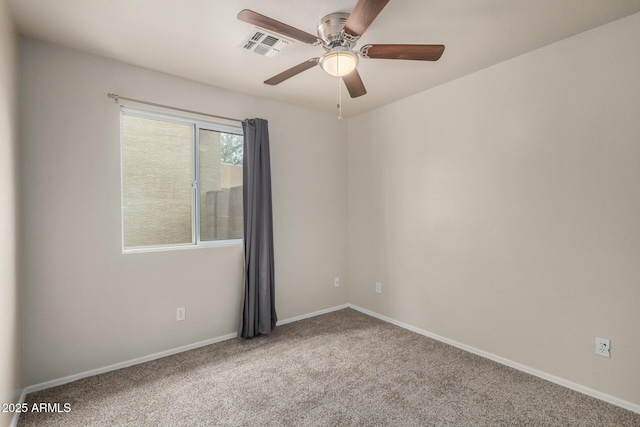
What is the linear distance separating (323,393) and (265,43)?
2435 mm

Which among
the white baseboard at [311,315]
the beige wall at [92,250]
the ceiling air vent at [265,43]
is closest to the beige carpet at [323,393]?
the beige wall at [92,250]

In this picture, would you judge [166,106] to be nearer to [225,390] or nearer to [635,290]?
[225,390]

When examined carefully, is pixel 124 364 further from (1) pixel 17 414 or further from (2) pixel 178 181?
(2) pixel 178 181

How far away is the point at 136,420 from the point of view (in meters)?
1.89

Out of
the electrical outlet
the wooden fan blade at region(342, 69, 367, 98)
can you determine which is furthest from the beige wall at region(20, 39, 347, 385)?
the electrical outlet

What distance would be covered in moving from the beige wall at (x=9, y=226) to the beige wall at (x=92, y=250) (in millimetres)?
172

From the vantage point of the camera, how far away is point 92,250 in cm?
238

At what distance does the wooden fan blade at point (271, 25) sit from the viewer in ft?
4.99

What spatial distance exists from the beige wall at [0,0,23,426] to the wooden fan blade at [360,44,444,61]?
201 centimetres

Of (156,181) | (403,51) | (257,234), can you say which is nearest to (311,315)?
(257,234)

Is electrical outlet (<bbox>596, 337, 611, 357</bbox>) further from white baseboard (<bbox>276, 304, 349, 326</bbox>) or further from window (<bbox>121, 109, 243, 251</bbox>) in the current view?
window (<bbox>121, 109, 243, 251</bbox>)

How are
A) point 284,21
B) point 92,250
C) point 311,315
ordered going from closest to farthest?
point 284,21 < point 92,250 < point 311,315

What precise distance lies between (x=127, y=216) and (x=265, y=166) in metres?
1.29

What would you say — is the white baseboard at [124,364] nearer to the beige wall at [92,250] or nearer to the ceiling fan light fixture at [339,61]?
the beige wall at [92,250]
